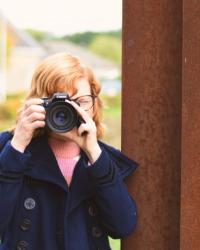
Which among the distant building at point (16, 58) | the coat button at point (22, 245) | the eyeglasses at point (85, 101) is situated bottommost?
the coat button at point (22, 245)

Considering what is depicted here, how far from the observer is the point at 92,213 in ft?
6.14

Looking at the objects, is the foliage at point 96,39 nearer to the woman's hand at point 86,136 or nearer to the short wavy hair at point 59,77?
the short wavy hair at point 59,77

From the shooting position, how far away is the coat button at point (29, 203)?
72.3 inches

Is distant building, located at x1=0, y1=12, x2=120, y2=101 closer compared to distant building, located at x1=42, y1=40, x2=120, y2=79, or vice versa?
distant building, located at x1=0, y1=12, x2=120, y2=101

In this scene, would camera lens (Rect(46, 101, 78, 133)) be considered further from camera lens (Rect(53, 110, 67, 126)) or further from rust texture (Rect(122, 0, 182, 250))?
rust texture (Rect(122, 0, 182, 250))

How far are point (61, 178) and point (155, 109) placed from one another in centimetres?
34

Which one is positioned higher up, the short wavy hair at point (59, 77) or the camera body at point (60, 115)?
the short wavy hair at point (59, 77)

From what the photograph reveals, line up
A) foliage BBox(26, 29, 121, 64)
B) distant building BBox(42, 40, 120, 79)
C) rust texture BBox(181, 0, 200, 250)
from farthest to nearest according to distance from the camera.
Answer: foliage BBox(26, 29, 121, 64), distant building BBox(42, 40, 120, 79), rust texture BBox(181, 0, 200, 250)

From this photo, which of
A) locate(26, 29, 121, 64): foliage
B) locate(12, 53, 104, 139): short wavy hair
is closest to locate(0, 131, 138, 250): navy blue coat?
locate(12, 53, 104, 139): short wavy hair

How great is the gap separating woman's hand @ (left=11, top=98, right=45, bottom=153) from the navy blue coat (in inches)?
1.1

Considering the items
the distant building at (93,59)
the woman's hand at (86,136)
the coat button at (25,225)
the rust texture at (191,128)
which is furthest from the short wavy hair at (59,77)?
the distant building at (93,59)

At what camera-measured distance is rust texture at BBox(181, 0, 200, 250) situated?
5.12 feet

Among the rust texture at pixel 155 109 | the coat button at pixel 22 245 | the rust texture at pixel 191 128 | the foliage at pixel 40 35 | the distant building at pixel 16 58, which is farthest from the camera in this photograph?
the foliage at pixel 40 35

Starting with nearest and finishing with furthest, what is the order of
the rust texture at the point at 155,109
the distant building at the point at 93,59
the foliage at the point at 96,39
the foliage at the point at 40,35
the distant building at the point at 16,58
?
the rust texture at the point at 155,109 → the distant building at the point at 16,58 → the distant building at the point at 93,59 → the foliage at the point at 96,39 → the foliage at the point at 40,35
